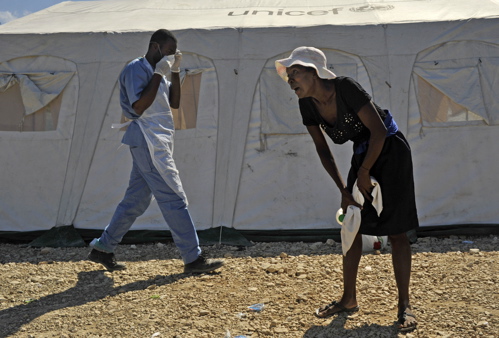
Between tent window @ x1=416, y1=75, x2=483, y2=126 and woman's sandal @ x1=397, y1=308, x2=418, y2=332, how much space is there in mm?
3105

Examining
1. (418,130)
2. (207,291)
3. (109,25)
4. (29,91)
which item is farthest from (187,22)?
(207,291)

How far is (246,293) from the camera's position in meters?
4.75

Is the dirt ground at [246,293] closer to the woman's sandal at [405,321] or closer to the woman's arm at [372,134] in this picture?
the woman's sandal at [405,321]

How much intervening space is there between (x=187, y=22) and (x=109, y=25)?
0.89m

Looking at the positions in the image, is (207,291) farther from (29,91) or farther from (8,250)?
(29,91)

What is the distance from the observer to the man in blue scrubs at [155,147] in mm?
4973

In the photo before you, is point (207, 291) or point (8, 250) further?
point (8, 250)

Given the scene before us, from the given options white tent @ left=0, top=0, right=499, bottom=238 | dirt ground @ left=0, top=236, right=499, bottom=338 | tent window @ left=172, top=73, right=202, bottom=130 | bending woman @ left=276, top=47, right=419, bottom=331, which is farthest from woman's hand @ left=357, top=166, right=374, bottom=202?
tent window @ left=172, top=73, right=202, bottom=130

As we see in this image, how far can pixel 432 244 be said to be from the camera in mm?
6285

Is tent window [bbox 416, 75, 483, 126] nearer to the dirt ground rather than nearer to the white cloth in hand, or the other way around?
the dirt ground

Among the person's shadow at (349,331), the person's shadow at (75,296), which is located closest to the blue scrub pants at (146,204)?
the person's shadow at (75,296)

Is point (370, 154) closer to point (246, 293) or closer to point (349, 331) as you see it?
point (349, 331)

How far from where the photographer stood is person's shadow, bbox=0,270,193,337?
14.6 ft

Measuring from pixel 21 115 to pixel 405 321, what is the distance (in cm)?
487
